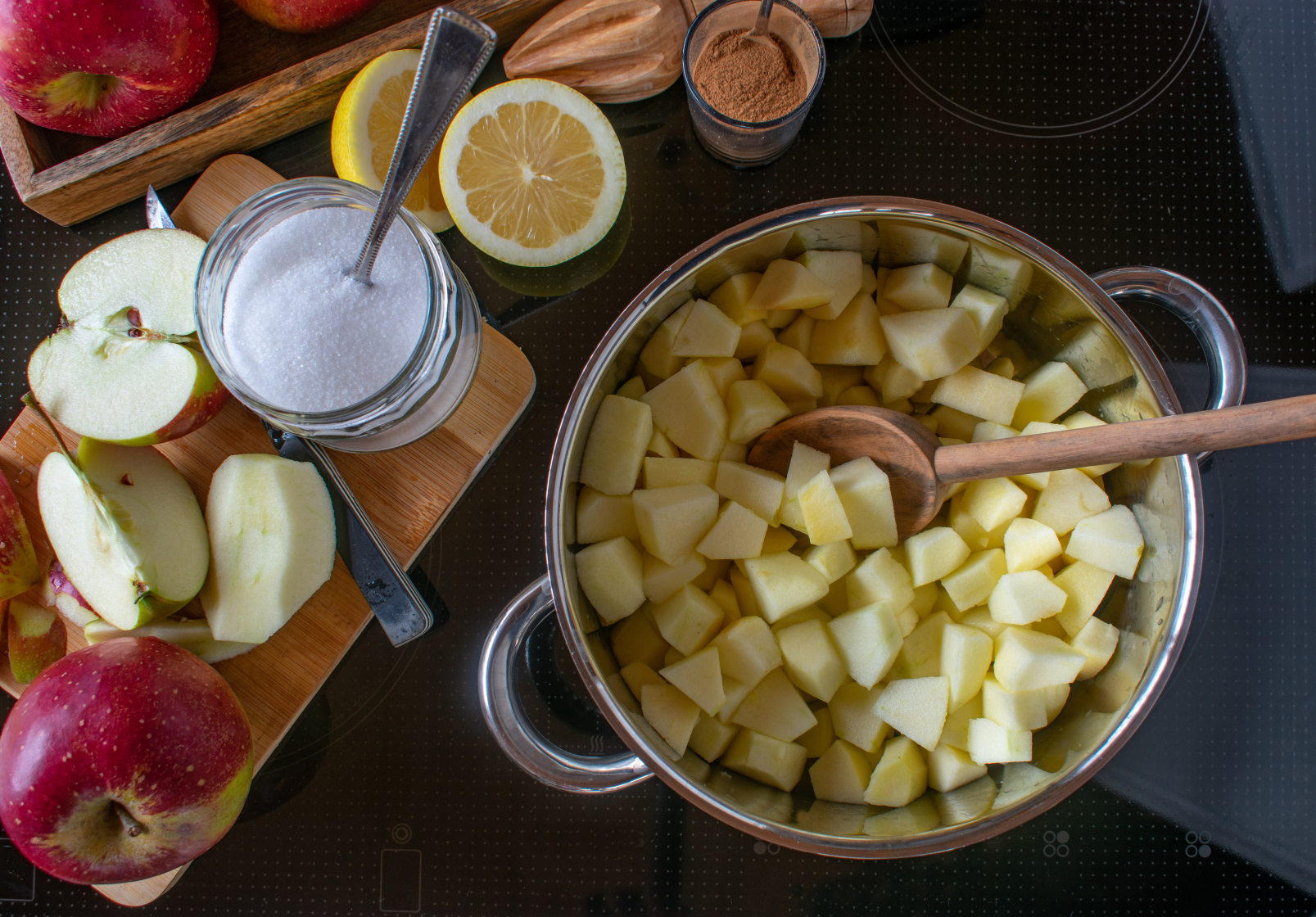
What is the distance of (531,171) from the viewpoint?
99cm

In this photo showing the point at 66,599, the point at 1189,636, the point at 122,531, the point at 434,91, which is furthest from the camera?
the point at 1189,636

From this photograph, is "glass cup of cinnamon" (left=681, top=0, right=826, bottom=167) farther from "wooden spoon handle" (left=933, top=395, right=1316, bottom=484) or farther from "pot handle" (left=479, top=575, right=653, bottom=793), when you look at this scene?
"pot handle" (left=479, top=575, right=653, bottom=793)

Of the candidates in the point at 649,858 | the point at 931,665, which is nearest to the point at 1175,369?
the point at 931,665

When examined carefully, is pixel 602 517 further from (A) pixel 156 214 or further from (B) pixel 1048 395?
(A) pixel 156 214

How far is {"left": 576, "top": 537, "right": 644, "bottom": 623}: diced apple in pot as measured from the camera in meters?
0.92

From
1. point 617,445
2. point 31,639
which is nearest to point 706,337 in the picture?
point 617,445

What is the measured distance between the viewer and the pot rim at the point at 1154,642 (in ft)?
2.72

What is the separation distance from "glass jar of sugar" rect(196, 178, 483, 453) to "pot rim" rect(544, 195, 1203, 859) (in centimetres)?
18

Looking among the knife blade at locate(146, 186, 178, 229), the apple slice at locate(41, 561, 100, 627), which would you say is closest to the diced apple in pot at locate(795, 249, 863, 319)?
the knife blade at locate(146, 186, 178, 229)

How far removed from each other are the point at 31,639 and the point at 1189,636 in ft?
5.06

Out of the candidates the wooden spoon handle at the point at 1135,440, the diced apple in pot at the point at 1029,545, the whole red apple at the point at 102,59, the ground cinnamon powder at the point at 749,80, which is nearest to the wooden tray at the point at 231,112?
the whole red apple at the point at 102,59

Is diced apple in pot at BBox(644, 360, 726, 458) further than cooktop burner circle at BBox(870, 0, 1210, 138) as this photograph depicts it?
No

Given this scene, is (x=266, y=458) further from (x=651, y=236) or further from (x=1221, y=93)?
(x=1221, y=93)

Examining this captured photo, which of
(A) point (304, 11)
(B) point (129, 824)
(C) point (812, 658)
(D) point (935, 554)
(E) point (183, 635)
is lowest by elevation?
(B) point (129, 824)
